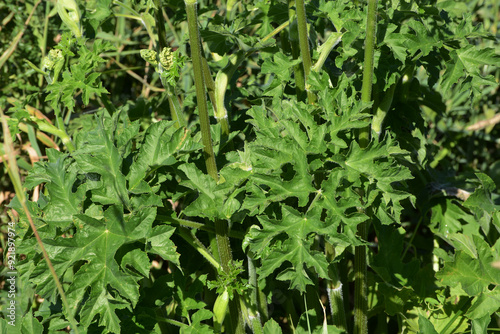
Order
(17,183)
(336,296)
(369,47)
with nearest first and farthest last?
(17,183), (369,47), (336,296)

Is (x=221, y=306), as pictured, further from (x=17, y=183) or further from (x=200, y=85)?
(x=17, y=183)

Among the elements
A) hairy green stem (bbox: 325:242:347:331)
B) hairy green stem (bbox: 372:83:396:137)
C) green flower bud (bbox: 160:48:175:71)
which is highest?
green flower bud (bbox: 160:48:175:71)

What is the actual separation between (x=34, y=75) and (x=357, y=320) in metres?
2.51

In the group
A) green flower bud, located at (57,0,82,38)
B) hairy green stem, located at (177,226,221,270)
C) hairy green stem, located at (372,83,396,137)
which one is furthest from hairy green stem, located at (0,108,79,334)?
hairy green stem, located at (372,83,396,137)

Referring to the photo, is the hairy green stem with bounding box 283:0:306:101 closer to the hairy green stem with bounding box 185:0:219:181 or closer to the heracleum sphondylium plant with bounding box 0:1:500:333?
the heracleum sphondylium plant with bounding box 0:1:500:333

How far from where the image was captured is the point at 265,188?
175 centimetres

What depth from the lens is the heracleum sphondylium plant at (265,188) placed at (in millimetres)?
1580

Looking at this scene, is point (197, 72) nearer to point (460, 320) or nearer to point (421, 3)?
point (421, 3)

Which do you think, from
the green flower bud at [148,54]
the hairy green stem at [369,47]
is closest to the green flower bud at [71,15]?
the green flower bud at [148,54]

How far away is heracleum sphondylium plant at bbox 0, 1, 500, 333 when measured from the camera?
1580mm

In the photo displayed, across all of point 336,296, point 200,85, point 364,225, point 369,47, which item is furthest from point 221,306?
point 369,47

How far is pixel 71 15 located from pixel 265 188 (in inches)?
40.4

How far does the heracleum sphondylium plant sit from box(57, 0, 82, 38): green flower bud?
0.06 metres

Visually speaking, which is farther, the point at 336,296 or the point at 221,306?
the point at 336,296
